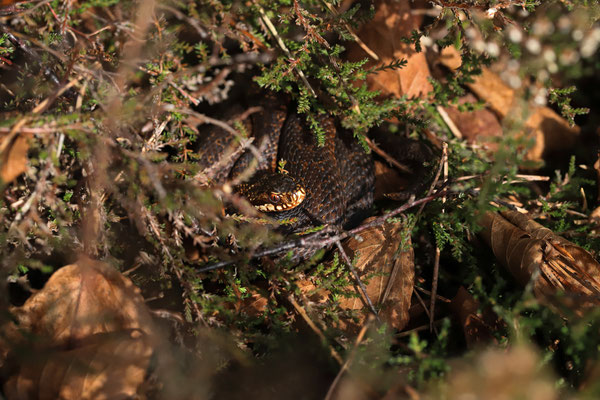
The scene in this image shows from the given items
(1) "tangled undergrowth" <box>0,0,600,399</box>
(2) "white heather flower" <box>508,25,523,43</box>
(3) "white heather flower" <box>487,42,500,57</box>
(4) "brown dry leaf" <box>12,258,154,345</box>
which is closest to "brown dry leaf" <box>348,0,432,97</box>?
(1) "tangled undergrowth" <box>0,0,600,399</box>

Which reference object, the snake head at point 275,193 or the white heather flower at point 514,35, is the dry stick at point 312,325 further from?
the white heather flower at point 514,35

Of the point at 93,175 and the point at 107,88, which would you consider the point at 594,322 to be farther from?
the point at 107,88

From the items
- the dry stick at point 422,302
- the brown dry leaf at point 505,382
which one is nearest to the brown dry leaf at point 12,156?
the brown dry leaf at point 505,382

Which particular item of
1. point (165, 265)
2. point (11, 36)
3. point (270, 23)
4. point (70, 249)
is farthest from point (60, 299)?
point (270, 23)

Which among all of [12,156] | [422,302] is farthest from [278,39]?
[422,302]

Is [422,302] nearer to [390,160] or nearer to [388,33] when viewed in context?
[390,160]

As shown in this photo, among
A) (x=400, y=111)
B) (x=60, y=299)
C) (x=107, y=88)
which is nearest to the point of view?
(x=60, y=299)

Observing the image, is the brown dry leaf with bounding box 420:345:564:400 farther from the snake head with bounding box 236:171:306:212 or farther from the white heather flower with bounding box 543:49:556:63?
the snake head with bounding box 236:171:306:212
